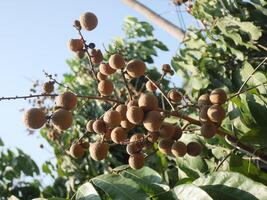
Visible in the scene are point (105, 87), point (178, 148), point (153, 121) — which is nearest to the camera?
point (153, 121)

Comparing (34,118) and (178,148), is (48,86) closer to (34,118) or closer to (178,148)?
(34,118)

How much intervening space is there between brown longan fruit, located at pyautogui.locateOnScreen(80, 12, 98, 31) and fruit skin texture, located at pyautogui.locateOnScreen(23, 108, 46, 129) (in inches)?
18.2

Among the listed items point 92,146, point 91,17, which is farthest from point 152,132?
point 91,17

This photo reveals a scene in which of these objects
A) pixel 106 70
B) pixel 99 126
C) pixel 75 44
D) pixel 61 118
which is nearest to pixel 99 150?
pixel 99 126

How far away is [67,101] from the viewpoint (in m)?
1.52

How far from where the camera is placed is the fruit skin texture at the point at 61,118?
4.83 ft

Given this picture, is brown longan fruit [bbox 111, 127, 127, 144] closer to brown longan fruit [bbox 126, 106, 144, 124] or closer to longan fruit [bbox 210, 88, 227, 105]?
brown longan fruit [bbox 126, 106, 144, 124]

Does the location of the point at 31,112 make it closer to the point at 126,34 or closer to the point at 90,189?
the point at 90,189

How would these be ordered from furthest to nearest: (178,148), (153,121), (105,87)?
(105,87), (178,148), (153,121)

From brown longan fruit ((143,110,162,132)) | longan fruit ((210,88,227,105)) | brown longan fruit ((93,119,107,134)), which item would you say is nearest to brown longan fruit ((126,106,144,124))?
brown longan fruit ((143,110,162,132))

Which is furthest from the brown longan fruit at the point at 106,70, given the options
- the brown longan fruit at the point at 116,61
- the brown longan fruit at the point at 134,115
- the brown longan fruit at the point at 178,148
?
the brown longan fruit at the point at 178,148

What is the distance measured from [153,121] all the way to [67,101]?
1.06 ft

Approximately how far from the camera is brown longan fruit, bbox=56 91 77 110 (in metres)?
1.52

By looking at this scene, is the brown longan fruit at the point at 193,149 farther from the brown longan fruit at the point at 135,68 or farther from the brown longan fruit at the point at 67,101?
the brown longan fruit at the point at 67,101
